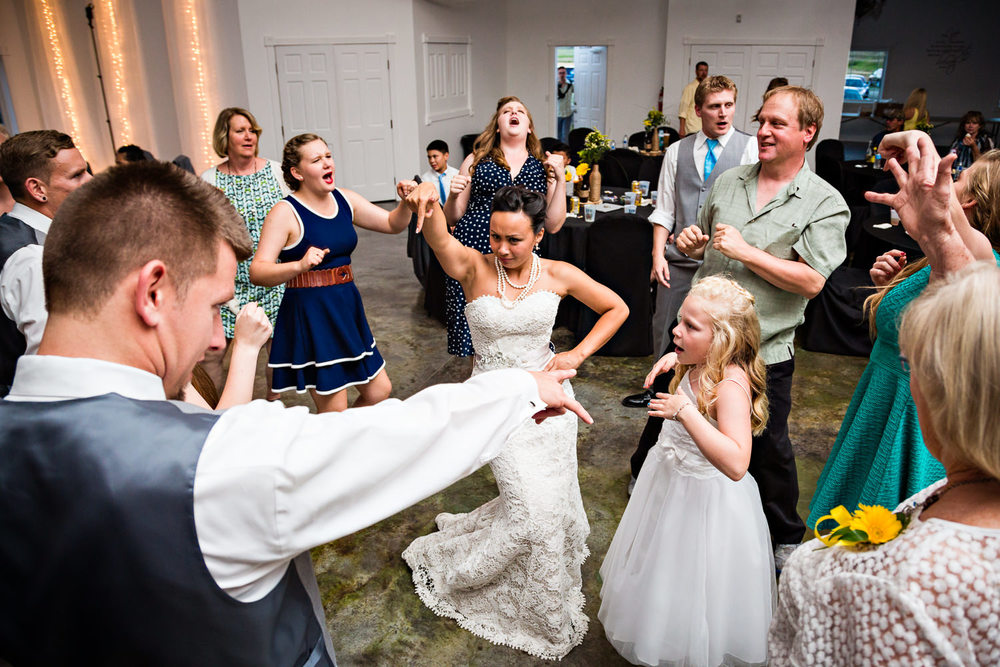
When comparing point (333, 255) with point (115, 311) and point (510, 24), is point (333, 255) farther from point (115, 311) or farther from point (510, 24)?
point (510, 24)

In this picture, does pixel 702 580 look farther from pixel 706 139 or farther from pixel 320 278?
pixel 706 139

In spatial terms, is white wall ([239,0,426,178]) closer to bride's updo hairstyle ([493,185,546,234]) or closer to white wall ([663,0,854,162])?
white wall ([663,0,854,162])

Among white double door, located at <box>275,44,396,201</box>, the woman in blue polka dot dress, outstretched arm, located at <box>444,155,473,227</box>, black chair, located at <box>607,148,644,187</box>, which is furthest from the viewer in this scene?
white double door, located at <box>275,44,396,201</box>

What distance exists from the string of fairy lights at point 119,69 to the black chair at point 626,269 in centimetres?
570

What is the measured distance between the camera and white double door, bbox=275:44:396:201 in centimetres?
971

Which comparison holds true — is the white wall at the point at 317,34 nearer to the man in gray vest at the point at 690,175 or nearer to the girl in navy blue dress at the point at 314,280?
the girl in navy blue dress at the point at 314,280

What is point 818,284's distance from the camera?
2.55 meters

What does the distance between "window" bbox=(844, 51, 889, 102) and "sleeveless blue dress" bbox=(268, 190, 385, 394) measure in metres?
16.1

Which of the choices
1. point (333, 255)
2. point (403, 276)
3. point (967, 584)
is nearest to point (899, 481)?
point (967, 584)

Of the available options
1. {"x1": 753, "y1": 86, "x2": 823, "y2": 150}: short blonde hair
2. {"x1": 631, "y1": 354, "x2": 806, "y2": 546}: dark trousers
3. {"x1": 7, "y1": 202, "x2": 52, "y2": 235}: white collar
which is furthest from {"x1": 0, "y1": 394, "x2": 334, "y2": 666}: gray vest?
{"x1": 753, "y1": 86, "x2": 823, "y2": 150}: short blonde hair

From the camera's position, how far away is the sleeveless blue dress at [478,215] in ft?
13.0

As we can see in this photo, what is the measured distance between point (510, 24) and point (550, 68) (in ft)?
3.69

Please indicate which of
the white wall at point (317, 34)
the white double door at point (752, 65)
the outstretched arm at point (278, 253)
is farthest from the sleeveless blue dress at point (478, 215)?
the white double door at point (752, 65)

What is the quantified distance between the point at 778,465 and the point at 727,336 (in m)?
0.84
